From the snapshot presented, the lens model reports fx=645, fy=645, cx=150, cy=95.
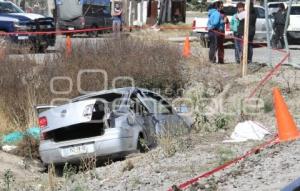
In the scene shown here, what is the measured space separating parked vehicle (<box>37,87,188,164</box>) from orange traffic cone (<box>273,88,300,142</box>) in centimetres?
236

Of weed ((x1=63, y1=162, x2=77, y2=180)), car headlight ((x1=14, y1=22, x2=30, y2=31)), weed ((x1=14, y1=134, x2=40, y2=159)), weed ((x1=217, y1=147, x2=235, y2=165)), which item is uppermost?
car headlight ((x1=14, y1=22, x2=30, y2=31))

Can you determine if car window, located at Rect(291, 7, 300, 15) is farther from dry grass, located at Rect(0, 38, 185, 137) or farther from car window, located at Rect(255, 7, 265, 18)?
dry grass, located at Rect(0, 38, 185, 137)

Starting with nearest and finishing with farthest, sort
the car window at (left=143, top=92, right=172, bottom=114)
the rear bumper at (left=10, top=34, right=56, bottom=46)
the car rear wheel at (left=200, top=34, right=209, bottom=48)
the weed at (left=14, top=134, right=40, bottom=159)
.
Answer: the car window at (left=143, top=92, right=172, bottom=114), the weed at (left=14, top=134, right=40, bottom=159), the rear bumper at (left=10, top=34, right=56, bottom=46), the car rear wheel at (left=200, top=34, right=209, bottom=48)

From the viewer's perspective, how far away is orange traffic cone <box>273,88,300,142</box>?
8.12 metres

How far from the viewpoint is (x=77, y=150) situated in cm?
952

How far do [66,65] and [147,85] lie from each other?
251cm

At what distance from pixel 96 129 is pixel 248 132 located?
223cm

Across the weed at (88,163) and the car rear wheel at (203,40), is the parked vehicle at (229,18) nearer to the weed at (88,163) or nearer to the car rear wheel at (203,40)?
the car rear wheel at (203,40)

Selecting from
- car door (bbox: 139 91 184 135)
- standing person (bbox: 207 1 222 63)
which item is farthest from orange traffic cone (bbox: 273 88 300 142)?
standing person (bbox: 207 1 222 63)

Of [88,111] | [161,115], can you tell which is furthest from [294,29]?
[88,111]

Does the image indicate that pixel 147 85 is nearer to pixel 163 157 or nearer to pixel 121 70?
pixel 121 70

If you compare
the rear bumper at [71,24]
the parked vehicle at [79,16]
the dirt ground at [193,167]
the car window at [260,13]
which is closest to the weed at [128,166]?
the dirt ground at [193,167]

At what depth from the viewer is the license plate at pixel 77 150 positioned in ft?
31.0

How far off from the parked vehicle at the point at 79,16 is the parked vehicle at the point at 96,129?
25.4 meters
